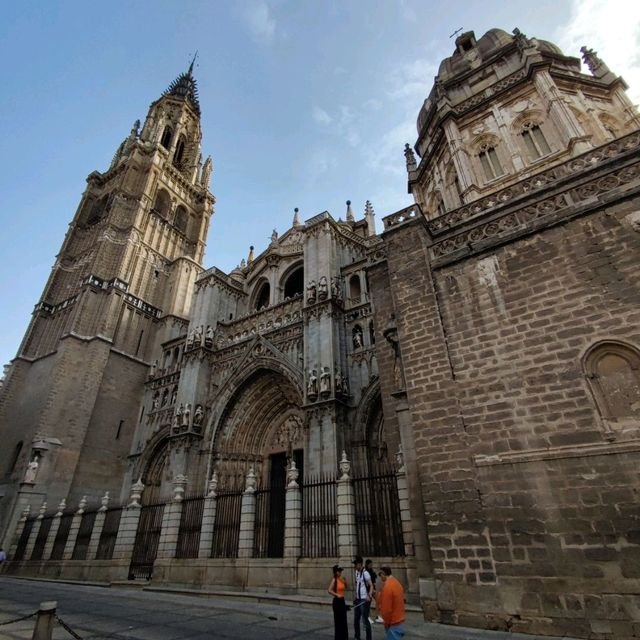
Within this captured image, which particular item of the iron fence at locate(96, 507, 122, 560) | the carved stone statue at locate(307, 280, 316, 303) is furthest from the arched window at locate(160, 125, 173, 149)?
the iron fence at locate(96, 507, 122, 560)

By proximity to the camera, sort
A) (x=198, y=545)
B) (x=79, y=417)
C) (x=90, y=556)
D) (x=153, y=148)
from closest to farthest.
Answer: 1. (x=198, y=545)
2. (x=90, y=556)
3. (x=79, y=417)
4. (x=153, y=148)

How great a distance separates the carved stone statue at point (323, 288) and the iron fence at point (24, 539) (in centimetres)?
1430

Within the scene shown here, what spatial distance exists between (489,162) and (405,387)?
922cm

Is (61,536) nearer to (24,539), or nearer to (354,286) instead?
(24,539)

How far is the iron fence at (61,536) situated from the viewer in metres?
14.0

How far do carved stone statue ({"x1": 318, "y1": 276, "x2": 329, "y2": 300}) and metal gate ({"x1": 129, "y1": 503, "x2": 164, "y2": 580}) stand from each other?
930cm

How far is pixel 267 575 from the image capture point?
927 centimetres

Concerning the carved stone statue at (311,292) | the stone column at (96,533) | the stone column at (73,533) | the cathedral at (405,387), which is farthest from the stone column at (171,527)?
the carved stone statue at (311,292)

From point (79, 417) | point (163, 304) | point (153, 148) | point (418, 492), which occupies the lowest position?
point (418, 492)

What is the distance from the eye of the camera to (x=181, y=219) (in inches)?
1220

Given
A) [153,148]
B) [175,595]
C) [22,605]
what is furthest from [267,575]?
[153,148]

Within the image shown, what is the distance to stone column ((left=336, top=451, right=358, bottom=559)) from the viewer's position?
851 cm

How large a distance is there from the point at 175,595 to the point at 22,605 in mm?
3214

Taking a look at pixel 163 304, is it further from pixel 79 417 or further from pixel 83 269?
pixel 79 417
